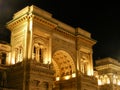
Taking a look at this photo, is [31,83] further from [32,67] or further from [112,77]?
[112,77]

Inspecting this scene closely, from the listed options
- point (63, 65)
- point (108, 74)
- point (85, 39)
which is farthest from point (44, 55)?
point (108, 74)

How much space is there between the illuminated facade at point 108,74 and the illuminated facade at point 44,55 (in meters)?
10.2

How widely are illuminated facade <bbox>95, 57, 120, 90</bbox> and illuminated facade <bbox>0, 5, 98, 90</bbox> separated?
10.2 meters

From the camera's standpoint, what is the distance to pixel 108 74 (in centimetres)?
5247

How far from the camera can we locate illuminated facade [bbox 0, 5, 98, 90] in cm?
3325

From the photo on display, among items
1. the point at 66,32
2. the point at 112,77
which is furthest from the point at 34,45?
the point at 112,77

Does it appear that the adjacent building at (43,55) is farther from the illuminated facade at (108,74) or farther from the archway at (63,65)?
the illuminated facade at (108,74)

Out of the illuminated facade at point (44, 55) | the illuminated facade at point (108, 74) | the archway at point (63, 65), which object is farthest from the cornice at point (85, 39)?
the illuminated facade at point (108, 74)

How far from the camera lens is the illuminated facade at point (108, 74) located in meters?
52.4

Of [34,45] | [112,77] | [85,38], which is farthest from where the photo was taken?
[112,77]

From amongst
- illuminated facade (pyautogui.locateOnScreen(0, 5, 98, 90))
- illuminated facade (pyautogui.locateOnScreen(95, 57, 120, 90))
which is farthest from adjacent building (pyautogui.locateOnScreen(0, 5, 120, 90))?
illuminated facade (pyautogui.locateOnScreen(95, 57, 120, 90))

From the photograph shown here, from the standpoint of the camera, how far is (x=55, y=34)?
39.1 meters

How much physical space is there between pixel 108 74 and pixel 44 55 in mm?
21490

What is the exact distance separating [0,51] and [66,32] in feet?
36.1
